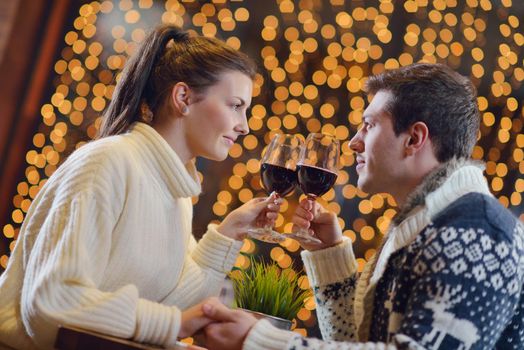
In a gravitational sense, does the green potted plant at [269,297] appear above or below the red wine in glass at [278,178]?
below

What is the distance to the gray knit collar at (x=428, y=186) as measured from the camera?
1.42m

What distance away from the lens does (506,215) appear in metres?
1.27

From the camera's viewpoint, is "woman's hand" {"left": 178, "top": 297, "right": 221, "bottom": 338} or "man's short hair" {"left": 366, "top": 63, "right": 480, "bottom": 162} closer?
"woman's hand" {"left": 178, "top": 297, "right": 221, "bottom": 338}

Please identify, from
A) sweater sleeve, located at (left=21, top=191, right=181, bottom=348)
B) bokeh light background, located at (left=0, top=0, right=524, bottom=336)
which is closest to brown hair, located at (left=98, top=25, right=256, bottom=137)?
sweater sleeve, located at (left=21, top=191, right=181, bottom=348)

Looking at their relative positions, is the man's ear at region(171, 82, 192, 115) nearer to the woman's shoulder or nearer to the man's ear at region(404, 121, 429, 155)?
the woman's shoulder

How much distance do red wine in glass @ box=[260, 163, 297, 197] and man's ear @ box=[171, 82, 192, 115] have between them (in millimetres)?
230

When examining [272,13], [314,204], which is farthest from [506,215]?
[272,13]

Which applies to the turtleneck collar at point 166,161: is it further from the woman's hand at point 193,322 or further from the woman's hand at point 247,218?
the woman's hand at point 193,322

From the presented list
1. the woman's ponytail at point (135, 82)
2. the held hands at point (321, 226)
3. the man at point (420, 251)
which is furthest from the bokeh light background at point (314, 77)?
the woman's ponytail at point (135, 82)

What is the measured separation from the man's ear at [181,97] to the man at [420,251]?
38 centimetres

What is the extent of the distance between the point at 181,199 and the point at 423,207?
1.87ft

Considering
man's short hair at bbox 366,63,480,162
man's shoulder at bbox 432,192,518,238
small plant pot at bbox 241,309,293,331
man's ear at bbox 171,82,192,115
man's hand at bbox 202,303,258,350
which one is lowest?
small plant pot at bbox 241,309,293,331

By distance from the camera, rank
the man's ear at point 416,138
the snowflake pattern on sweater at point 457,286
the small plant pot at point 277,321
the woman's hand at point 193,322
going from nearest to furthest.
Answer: the snowflake pattern on sweater at point 457,286 → the woman's hand at point 193,322 → the small plant pot at point 277,321 → the man's ear at point 416,138

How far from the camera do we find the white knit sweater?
46.6 inches
